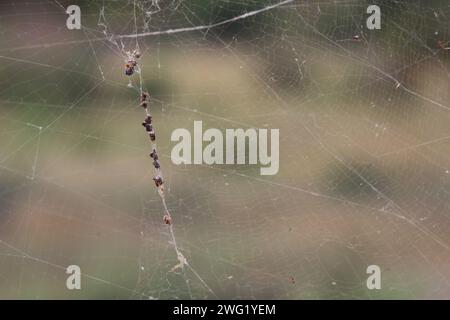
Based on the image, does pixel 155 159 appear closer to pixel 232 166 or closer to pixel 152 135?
pixel 152 135

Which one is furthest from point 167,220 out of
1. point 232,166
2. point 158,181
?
point 232,166

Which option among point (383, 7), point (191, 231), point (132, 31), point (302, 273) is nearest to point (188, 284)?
point (191, 231)

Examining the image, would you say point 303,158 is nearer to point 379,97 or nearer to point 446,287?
point 379,97

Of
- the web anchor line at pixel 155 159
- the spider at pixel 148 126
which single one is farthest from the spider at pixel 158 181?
the spider at pixel 148 126

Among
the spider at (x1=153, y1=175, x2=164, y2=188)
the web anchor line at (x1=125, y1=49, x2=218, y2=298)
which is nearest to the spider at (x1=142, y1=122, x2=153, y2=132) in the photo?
the web anchor line at (x1=125, y1=49, x2=218, y2=298)

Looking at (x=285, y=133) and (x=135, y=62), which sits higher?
(x=135, y=62)

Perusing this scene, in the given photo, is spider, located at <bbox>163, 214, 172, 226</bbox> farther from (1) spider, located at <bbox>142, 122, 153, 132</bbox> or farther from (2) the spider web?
(1) spider, located at <bbox>142, 122, 153, 132</bbox>

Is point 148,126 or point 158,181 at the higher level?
point 148,126
